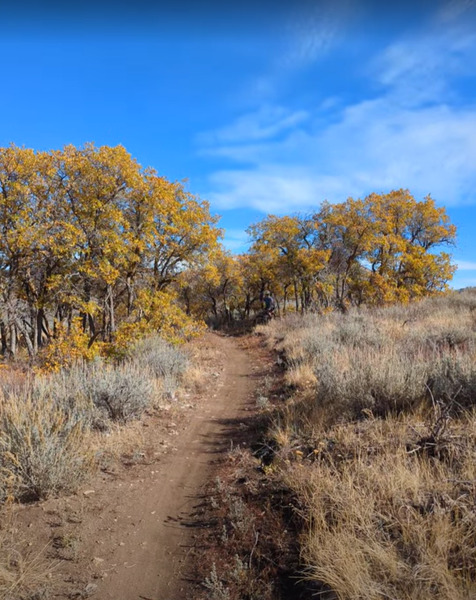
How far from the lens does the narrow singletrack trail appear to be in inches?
110

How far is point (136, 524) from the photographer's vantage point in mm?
3557

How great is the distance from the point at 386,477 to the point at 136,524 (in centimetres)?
258

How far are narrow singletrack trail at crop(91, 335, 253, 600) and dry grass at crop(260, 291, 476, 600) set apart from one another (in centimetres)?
109

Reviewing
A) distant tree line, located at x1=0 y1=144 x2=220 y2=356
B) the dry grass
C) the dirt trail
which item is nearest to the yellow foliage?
distant tree line, located at x1=0 y1=144 x2=220 y2=356

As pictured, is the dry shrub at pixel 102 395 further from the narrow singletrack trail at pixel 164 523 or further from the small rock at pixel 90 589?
the small rock at pixel 90 589

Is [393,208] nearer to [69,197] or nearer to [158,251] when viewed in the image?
[158,251]

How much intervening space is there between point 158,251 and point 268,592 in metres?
13.1

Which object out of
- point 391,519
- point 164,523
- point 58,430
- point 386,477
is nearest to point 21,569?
point 164,523

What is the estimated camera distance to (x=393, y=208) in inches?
1062

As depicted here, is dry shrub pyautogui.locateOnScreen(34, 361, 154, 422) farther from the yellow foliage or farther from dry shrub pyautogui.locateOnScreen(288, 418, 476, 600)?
dry shrub pyautogui.locateOnScreen(288, 418, 476, 600)

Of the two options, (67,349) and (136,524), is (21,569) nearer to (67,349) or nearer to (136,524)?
(136,524)

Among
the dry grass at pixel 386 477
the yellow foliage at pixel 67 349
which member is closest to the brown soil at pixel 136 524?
the dry grass at pixel 386 477

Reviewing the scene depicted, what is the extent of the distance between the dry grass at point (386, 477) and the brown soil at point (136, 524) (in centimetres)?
114

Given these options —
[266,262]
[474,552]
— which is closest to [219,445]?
[474,552]
